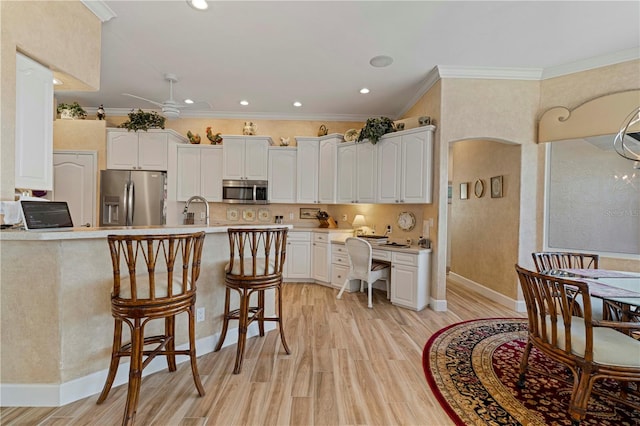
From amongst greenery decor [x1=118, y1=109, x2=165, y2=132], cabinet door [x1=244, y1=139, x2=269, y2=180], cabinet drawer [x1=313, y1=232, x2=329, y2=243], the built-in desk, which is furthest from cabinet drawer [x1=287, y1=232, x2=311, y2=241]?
greenery decor [x1=118, y1=109, x2=165, y2=132]

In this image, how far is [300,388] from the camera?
204cm

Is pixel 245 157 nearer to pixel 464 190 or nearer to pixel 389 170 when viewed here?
pixel 389 170

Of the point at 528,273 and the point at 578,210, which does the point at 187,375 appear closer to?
the point at 528,273

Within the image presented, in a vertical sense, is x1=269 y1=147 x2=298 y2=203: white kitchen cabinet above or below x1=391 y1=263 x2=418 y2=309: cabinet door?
above

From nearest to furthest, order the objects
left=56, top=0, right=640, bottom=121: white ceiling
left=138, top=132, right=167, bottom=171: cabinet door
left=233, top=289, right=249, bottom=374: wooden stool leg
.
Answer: left=233, top=289, right=249, bottom=374: wooden stool leg
left=56, top=0, right=640, bottom=121: white ceiling
left=138, top=132, right=167, bottom=171: cabinet door

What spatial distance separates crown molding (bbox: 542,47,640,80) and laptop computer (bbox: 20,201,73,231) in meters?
5.45

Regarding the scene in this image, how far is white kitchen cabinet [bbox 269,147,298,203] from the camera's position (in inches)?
206

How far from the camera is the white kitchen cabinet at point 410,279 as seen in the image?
371 centimetres

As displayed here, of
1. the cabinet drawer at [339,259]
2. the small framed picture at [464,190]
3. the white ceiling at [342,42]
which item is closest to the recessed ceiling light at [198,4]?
the white ceiling at [342,42]

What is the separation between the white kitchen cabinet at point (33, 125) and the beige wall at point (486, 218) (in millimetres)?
5181

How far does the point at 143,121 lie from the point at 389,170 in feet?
13.8

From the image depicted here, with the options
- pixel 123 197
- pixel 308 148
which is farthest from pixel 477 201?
pixel 123 197

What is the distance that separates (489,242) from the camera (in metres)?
4.34

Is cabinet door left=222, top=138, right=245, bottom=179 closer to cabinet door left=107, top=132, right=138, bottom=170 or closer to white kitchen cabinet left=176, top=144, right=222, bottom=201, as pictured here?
white kitchen cabinet left=176, top=144, right=222, bottom=201
